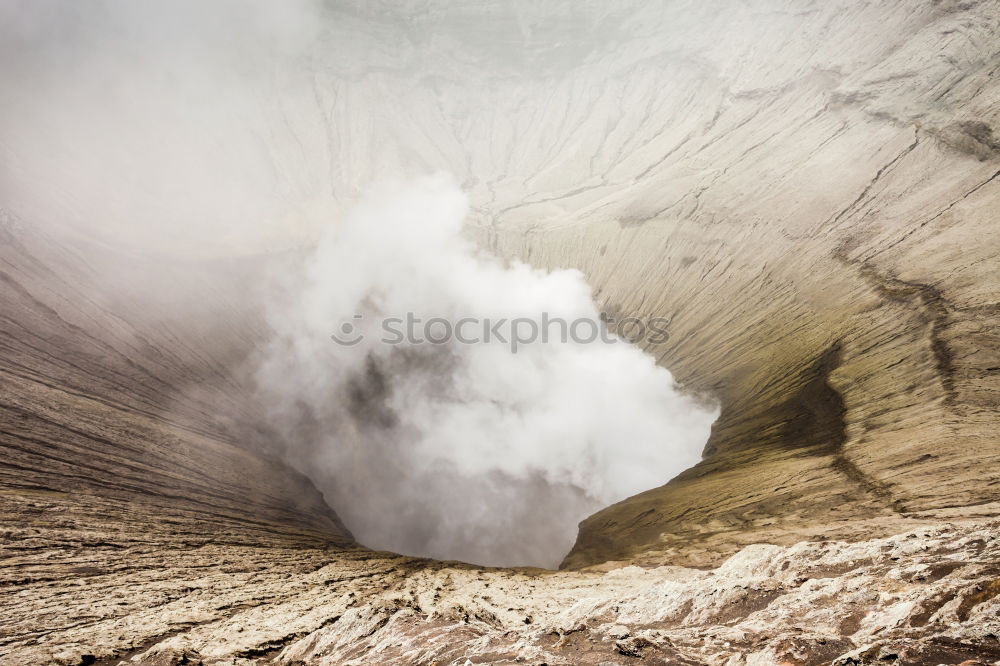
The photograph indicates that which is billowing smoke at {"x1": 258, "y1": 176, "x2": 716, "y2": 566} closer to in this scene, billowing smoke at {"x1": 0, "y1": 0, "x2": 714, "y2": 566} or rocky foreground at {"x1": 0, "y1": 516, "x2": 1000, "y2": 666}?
billowing smoke at {"x1": 0, "y1": 0, "x2": 714, "y2": 566}

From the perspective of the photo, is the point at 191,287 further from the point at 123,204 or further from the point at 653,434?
the point at 653,434

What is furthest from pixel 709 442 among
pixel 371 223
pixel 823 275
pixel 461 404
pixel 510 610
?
pixel 371 223

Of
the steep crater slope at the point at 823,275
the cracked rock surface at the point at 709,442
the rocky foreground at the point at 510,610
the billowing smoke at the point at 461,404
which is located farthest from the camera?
the billowing smoke at the point at 461,404

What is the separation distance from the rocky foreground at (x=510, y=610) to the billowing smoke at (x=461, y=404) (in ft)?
60.4

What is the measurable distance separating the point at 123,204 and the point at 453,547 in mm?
69074

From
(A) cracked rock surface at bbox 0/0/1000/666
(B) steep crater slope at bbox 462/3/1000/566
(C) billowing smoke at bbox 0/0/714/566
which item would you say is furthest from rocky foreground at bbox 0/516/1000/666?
(C) billowing smoke at bbox 0/0/714/566

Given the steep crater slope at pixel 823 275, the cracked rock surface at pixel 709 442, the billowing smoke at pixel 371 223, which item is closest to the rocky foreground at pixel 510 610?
the cracked rock surface at pixel 709 442

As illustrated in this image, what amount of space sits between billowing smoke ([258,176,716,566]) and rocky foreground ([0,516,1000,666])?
60.4 feet

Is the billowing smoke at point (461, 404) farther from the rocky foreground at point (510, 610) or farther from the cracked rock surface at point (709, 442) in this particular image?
the rocky foreground at point (510, 610)

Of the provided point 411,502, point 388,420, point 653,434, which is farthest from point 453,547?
point 653,434

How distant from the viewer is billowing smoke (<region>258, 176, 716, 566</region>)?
137ft

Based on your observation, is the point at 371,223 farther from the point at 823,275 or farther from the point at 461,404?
the point at 823,275

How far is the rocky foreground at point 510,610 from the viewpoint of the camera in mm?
11711

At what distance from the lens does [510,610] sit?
63.4ft
